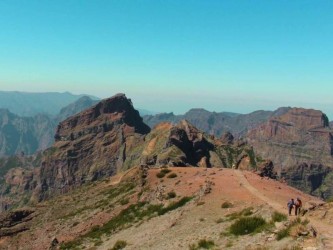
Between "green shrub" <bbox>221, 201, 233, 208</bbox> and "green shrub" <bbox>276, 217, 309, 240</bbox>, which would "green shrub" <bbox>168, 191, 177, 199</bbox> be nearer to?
"green shrub" <bbox>221, 201, 233, 208</bbox>

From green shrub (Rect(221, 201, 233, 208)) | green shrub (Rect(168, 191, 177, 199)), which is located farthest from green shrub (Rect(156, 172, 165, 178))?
green shrub (Rect(221, 201, 233, 208))

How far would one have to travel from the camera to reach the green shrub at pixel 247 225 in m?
36.9

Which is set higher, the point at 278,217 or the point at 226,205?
the point at 278,217

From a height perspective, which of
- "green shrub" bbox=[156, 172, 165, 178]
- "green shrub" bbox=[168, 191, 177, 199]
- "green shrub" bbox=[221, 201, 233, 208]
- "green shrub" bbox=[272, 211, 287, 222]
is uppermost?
"green shrub" bbox=[272, 211, 287, 222]

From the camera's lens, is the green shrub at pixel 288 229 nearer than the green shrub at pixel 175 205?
Yes

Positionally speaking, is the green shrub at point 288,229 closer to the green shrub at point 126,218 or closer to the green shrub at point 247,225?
the green shrub at point 247,225

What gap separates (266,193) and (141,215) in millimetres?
17893

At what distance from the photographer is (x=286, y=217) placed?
37.1 meters

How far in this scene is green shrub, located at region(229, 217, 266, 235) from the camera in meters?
36.9

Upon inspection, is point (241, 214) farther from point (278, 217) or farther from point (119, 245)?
point (119, 245)

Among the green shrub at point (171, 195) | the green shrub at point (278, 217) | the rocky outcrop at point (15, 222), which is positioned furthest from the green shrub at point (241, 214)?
the rocky outcrop at point (15, 222)

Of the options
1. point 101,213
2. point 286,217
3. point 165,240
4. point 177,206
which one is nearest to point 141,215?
point 177,206

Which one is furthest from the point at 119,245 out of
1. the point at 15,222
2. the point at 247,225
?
the point at 15,222

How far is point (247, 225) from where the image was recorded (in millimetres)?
37656
